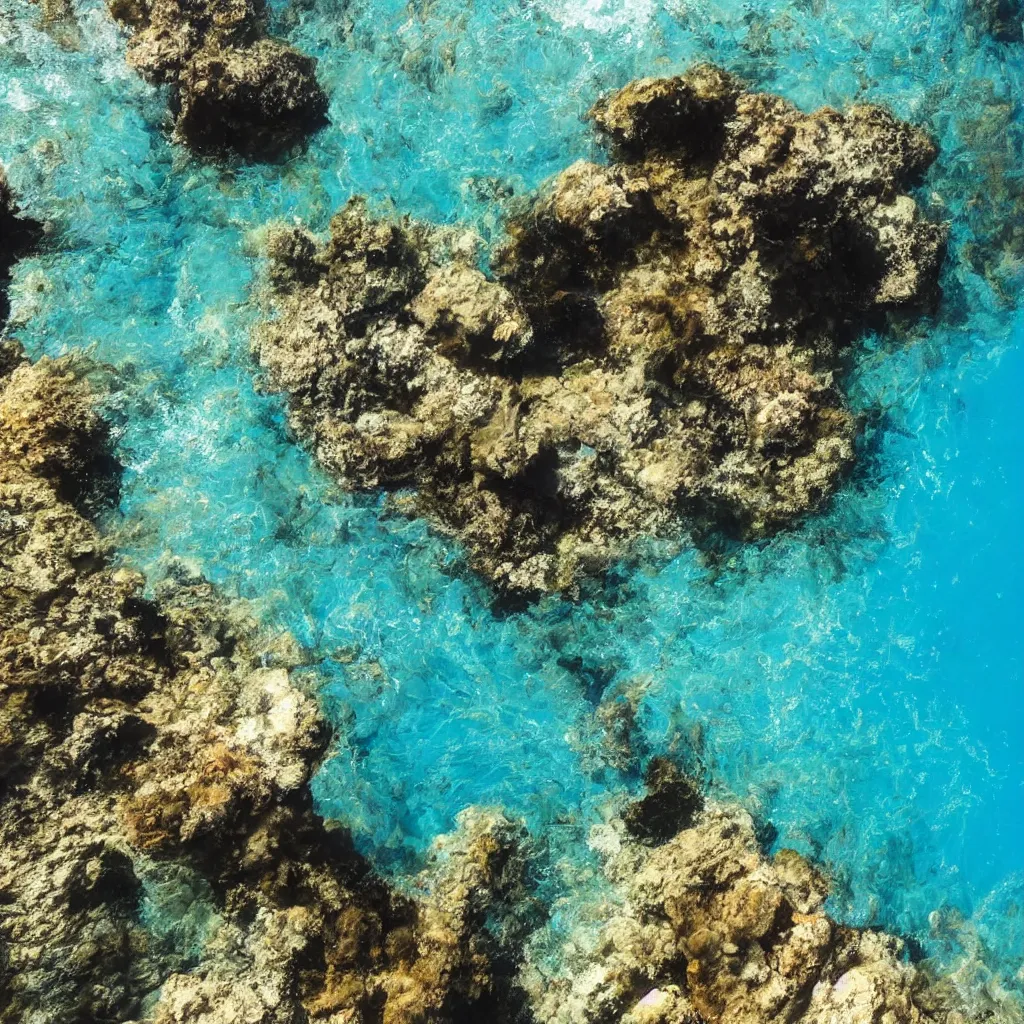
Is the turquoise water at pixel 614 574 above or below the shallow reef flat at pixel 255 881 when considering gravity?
above

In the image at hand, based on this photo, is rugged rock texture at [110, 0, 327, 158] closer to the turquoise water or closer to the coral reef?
the turquoise water

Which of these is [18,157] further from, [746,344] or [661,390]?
[746,344]

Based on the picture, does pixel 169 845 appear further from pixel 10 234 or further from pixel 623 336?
pixel 10 234

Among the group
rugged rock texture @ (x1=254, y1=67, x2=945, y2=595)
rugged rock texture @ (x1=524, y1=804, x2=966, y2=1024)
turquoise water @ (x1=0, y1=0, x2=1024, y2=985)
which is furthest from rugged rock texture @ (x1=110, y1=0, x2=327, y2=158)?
rugged rock texture @ (x1=524, y1=804, x2=966, y2=1024)

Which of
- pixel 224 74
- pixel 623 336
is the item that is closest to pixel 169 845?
pixel 623 336

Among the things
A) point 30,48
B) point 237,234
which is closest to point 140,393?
point 237,234

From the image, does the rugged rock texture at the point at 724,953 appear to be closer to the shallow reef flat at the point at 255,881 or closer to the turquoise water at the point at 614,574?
the shallow reef flat at the point at 255,881

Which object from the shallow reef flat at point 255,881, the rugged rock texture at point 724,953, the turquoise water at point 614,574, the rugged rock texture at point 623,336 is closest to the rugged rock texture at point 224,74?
the turquoise water at point 614,574
